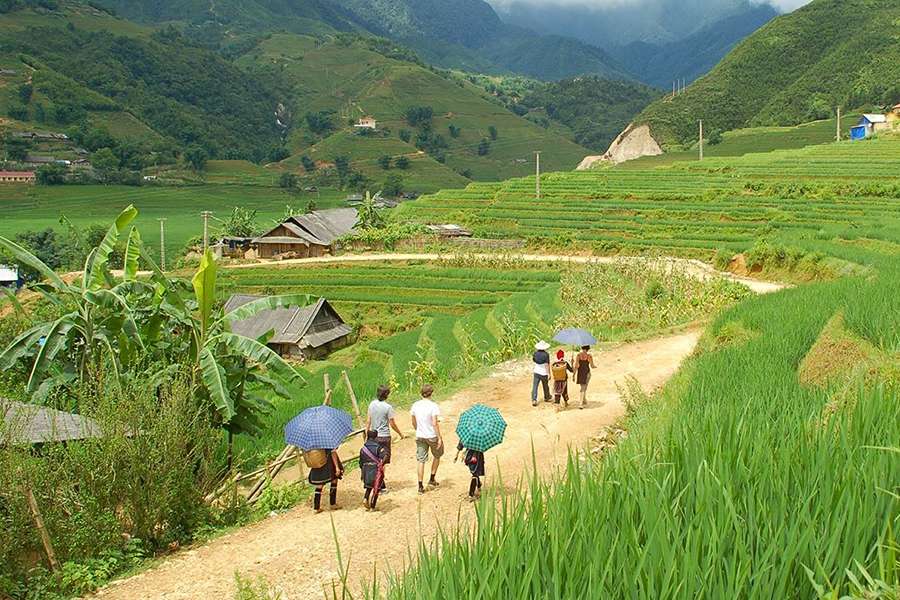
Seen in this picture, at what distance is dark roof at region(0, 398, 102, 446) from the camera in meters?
6.39

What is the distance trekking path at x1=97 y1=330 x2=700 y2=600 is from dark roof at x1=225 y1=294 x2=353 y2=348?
19.8 metres

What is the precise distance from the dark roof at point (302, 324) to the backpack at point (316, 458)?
22642 millimetres

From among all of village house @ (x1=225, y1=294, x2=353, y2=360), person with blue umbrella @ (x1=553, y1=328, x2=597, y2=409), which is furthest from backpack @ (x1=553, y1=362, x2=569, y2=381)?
village house @ (x1=225, y1=294, x2=353, y2=360)

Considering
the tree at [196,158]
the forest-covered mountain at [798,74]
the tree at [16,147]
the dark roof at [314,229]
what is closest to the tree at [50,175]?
the tree at [16,147]

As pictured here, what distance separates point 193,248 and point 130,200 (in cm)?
3300

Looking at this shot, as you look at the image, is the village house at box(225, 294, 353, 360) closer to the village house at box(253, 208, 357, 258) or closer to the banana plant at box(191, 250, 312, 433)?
the village house at box(253, 208, 357, 258)

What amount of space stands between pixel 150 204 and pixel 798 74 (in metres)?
74.3

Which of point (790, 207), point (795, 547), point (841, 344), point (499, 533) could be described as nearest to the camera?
point (795, 547)

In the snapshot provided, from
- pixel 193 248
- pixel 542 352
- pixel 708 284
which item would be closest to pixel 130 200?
pixel 193 248

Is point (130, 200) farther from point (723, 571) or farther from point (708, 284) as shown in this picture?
point (723, 571)

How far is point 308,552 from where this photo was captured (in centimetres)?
650

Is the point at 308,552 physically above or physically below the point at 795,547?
below

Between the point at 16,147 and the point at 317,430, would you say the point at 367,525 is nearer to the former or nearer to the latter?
the point at 317,430

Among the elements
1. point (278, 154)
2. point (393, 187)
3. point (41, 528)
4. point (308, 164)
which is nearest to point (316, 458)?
point (41, 528)
